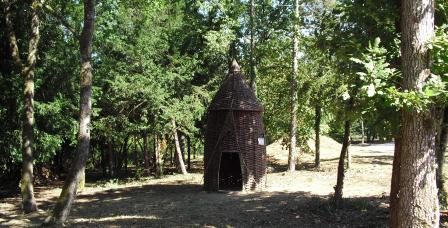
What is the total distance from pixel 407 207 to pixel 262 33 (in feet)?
81.6

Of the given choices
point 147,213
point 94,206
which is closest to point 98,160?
point 94,206

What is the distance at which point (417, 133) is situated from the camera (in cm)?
554

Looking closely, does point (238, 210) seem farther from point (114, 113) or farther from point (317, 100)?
point (114, 113)

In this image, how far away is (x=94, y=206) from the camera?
18.4 meters

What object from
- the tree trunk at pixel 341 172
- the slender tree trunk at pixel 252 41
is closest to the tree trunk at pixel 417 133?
the tree trunk at pixel 341 172

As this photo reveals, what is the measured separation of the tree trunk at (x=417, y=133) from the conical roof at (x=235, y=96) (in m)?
14.2

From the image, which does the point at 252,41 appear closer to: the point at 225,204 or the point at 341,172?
the point at 225,204

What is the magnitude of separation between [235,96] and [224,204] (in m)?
5.69

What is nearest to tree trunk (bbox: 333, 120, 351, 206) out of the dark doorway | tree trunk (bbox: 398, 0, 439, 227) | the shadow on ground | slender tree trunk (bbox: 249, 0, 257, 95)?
the shadow on ground

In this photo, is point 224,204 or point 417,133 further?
point 224,204

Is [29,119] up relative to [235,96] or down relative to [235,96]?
down

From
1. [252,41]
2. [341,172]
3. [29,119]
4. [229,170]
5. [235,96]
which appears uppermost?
[252,41]

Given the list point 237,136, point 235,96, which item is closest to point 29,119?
point 237,136

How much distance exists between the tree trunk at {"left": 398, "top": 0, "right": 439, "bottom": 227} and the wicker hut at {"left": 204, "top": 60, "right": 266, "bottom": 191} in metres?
14.0
